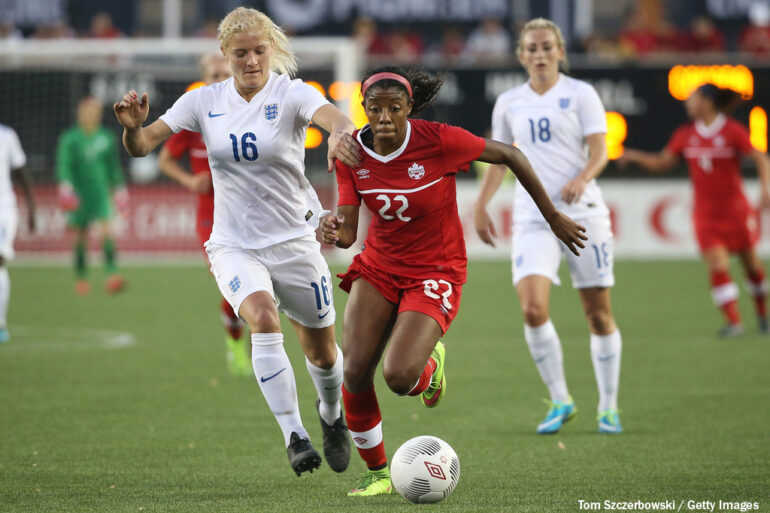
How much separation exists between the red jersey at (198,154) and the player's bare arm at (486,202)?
8.52ft

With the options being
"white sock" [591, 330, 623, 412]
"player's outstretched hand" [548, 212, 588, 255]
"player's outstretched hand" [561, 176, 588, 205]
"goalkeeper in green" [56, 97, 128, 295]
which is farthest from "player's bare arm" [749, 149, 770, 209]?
"goalkeeper in green" [56, 97, 128, 295]

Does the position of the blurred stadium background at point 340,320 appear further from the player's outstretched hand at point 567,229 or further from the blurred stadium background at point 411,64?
the player's outstretched hand at point 567,229

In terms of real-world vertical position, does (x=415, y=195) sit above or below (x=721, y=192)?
above

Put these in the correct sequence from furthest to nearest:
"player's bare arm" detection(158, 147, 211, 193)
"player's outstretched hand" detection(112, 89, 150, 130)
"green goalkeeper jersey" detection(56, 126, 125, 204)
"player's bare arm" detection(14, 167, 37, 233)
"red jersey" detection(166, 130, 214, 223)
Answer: "green goalkeeper jersey" detection(56, 126, 125, 204) → "player's bare arm" detection(14, 167, 37, 233) → "red jersey" detection(166, 130, 214, 223) → "player's bare arm" detection(158, 147, 211, 193) → "player's outstretched hand" detection(112, 89, 150, 130)

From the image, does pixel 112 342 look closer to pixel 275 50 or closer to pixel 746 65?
pixel 275 50

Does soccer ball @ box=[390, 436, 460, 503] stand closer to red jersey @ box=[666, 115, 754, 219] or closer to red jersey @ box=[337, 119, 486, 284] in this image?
red jersey @ box=[337, 119, 486, 284]

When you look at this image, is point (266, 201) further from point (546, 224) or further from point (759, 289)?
point (759, 289)

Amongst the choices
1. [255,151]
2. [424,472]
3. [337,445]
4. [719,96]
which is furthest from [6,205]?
[424,472]

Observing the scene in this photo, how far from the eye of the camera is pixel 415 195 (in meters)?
5.85

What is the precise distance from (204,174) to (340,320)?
5431 millimetres

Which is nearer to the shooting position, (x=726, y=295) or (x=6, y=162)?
(x=6, y=162)

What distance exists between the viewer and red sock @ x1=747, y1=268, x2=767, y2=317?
13.0 metres

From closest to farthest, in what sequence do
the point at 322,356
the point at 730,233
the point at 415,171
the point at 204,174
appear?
1. the point at 415,171
2. the point at 322,356
3. the point at 204,174
4. the point at 730,233

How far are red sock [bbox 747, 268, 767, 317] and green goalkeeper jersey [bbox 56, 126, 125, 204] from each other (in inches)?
367
